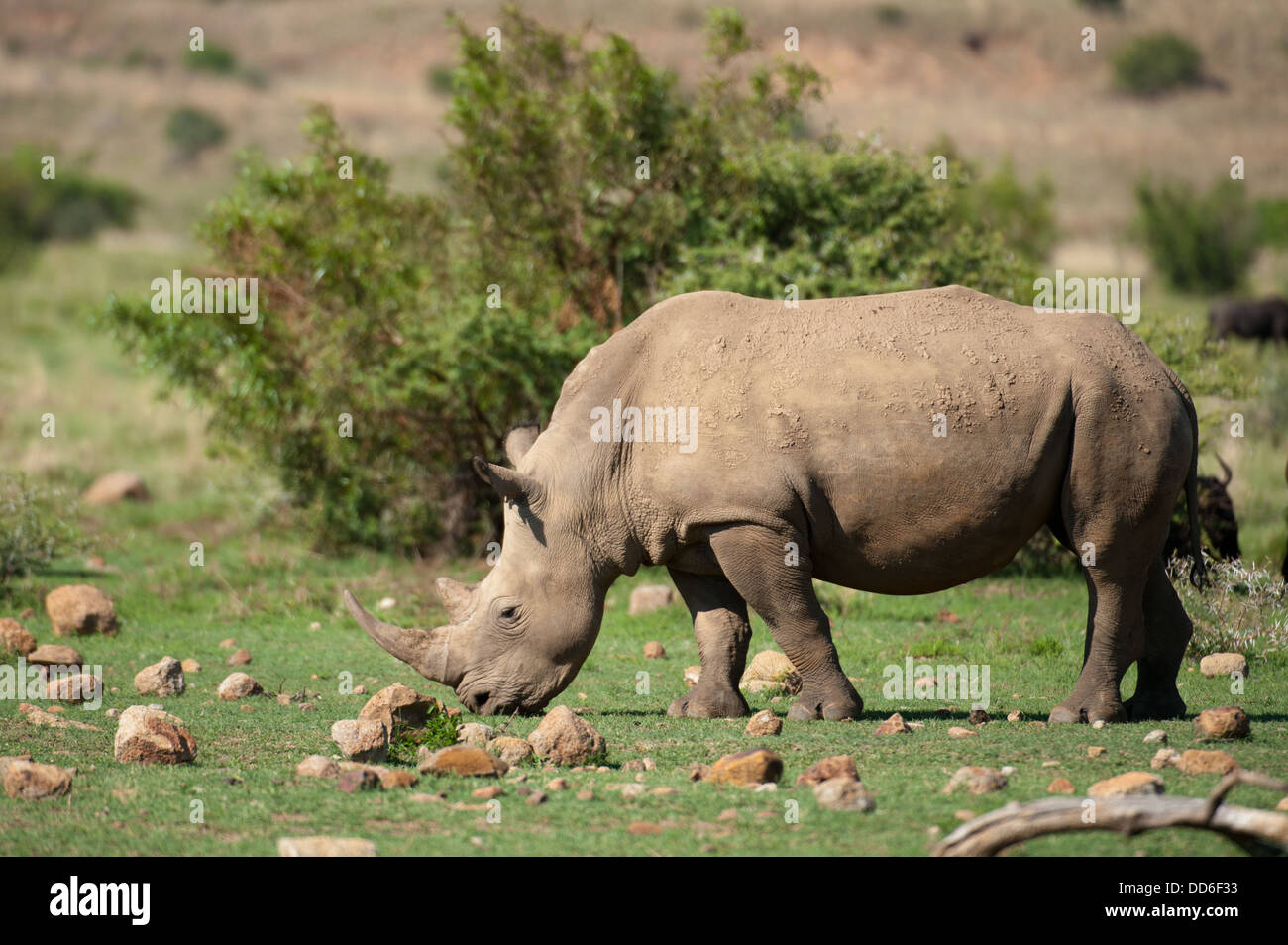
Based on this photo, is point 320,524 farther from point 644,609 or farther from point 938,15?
point 938,15

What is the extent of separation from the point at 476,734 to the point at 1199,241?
29395mm

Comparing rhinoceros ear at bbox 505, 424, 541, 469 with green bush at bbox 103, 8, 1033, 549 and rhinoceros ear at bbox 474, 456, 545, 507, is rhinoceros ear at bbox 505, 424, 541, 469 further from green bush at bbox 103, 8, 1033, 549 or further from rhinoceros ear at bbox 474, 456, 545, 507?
green bush at bbox 103, 8, 1033, 549

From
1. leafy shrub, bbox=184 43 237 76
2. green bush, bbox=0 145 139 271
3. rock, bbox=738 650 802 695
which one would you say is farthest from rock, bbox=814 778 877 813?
leafy shrub, bbox=184 43 237 76

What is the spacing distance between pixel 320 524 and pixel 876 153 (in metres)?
6.58

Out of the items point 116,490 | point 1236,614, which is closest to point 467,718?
point 1236,614

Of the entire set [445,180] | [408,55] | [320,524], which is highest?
[408,55]

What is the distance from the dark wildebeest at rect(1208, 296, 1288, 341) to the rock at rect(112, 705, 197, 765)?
18.6 meters

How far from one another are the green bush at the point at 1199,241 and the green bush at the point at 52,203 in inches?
1019

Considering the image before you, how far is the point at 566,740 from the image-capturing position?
7332 mm

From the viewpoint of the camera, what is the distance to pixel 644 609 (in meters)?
12.6

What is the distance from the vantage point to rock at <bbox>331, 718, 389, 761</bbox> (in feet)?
24.4

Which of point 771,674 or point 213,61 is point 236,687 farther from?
point 213,61
